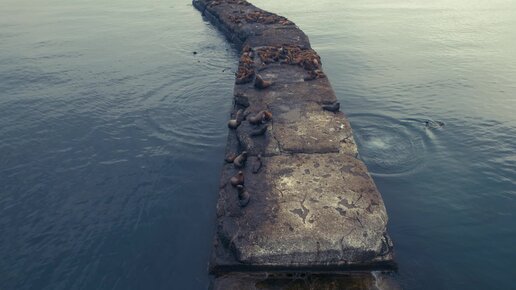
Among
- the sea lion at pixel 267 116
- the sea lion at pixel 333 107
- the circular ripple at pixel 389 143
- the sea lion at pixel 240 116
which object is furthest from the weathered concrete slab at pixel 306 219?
the sea lion at pixel 333 107

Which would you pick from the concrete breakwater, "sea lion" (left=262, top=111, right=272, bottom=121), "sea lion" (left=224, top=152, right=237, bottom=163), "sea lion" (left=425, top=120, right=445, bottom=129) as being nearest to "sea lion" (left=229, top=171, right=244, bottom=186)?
the concrete breakwater

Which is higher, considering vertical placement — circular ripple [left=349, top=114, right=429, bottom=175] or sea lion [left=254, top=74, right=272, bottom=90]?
sea lion [left=254, top=74, right=272, bottom=90]

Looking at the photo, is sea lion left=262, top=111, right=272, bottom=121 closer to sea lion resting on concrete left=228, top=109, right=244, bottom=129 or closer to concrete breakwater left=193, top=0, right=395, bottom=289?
concrete breakwater left=193, top=0, right=395, bottom=289

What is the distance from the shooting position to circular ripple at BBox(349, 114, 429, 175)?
14461 mm

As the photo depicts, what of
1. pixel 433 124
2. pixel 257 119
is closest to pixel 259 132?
pixel 257 119

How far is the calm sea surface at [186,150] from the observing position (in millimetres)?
10453

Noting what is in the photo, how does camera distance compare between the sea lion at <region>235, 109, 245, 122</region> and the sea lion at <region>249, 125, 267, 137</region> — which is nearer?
the sea lion at <region>249, 125, 267, 137</region>

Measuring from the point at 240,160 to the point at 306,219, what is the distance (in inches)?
136

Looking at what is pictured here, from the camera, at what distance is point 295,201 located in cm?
1044

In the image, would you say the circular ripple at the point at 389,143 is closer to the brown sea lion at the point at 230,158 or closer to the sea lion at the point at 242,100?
the sea lion at the point at 242,100

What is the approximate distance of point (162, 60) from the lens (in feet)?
90.5

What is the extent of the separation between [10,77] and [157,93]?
10.6m

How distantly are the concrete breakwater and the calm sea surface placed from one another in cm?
124

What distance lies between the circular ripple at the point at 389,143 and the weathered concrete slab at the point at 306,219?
3157 millimetres
